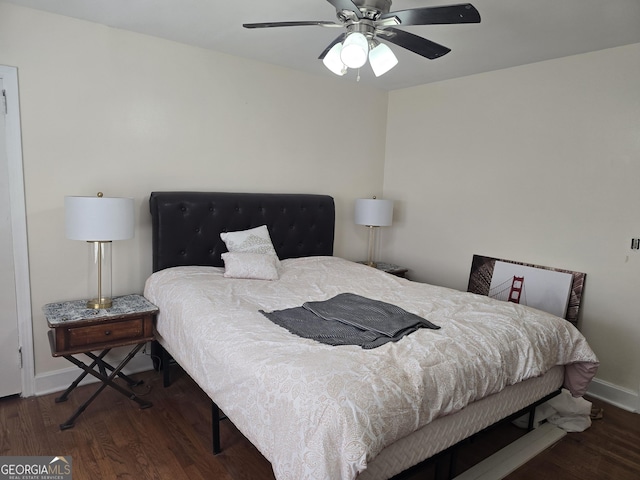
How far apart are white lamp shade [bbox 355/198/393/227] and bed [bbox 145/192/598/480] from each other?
882 mm

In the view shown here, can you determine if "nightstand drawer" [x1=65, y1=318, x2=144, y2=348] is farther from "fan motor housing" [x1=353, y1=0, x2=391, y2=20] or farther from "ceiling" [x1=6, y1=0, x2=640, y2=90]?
"fan motor housing" [x1=353, y1=0, x2=391, y2=20]

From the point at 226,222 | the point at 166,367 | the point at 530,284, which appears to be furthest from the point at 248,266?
the point at 530,284

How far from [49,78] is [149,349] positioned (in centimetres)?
202

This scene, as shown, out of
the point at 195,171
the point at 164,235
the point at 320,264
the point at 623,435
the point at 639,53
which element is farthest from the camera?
the point at 320,264

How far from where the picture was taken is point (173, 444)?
2295 mm

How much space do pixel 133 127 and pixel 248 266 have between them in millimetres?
1316

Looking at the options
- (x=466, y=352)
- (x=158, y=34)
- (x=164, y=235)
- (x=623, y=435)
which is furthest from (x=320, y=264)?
(x=623, y=435)

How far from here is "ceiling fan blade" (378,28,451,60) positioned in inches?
79.1

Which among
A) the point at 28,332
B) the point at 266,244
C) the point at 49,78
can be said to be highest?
the point at 49,78

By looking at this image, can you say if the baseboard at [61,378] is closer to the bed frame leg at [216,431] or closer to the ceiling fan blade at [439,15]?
the bed frame leg at [216,431]

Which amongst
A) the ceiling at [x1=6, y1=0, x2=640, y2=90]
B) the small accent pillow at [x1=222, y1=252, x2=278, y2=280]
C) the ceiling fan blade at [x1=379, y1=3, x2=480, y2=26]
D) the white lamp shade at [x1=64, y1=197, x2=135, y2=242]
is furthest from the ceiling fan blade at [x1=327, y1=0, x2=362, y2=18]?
the small accent pillow at [x1=222, y1=252, x2=278, y2=280]

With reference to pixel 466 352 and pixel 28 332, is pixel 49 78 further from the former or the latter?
pixel 466 352

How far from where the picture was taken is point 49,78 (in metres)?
2.62

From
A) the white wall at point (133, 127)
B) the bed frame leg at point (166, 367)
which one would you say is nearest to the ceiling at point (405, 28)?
the white wall at point (133, 127)
